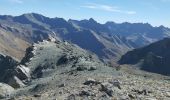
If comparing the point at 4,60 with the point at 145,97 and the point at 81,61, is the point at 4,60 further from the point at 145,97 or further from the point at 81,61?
the point at 145,97

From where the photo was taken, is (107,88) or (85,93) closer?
(85,93)

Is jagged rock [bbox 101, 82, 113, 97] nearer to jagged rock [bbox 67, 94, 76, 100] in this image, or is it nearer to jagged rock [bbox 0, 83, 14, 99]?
jagged rock [bbox 67, 94, 76, 100]

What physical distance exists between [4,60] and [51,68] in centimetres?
4690

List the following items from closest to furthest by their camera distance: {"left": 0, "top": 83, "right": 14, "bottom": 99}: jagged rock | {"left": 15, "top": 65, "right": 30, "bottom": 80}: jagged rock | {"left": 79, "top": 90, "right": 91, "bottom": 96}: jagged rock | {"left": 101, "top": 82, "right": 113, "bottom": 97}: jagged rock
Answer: {"left": 101, "top": 82, "right": 113, "bottom": 97}: jagged rock, {"left": 79, "top": 90, "right": 91, "bottom": 96}: jagged rock, {"left": 0, "top": 83, "right": 14, "bottom": 99}: jagged rock, {"left": 15, "top": 65, "right": 30, "bottom": 80}: jagged rock

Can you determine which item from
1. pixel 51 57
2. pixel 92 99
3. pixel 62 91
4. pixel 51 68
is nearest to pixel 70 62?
pixel 51 68

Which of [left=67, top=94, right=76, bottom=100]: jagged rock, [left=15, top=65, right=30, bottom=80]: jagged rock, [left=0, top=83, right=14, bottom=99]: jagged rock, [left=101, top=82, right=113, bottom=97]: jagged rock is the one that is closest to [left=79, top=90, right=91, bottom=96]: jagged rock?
[left=67, top=94, right=76, bottom=100]: jagged rock

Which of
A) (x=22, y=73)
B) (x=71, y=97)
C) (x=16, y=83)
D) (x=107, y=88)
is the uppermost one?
(x=107, y=88)

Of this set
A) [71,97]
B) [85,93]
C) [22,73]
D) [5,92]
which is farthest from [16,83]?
[85,93]

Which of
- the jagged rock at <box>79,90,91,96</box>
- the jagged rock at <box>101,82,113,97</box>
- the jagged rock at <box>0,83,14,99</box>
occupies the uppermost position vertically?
the jagged rock at <box>101,82,113,97</box>

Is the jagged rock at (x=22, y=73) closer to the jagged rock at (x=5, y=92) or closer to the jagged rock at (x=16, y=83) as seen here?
the jagged rock at (x=16, y=83)

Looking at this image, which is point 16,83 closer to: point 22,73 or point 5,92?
point 22,73

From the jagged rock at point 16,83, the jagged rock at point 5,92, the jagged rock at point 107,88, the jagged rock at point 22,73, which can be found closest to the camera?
the jagged rock at point 107,88

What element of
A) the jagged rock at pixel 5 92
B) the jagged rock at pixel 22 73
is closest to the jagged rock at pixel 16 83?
the jagged rock at pixel 22 73

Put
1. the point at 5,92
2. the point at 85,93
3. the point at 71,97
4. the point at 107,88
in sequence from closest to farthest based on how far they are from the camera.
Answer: the point at 71,97
the point at 85,93
the point at 107,88
the point at 5,92
